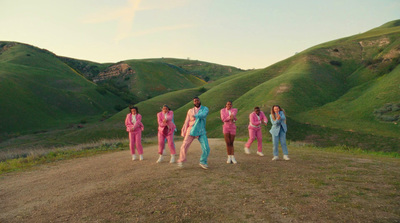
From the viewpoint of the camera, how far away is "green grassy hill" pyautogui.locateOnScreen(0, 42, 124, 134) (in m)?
48.2

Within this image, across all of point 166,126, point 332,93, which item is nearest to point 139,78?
point 332,93

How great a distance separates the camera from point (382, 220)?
5.06 metres

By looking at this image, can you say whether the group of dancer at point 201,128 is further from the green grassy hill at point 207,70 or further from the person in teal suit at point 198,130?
the green grassy hill at point 207,70

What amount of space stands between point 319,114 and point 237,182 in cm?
3713

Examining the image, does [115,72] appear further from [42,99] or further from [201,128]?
[201,128]

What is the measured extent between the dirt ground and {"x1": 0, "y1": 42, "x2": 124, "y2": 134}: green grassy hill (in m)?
44.0

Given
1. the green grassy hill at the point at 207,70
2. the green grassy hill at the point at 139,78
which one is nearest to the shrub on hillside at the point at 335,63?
the green grassy hill at the point at 139,78

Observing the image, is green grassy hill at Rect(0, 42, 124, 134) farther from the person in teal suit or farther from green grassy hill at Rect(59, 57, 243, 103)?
the person in teal suit

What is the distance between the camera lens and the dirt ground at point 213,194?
5.66 metres

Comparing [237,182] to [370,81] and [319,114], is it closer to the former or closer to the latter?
[319,114]

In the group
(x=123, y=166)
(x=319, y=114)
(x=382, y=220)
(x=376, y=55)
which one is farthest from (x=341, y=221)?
(x=376, y=55)

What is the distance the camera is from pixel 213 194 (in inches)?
277

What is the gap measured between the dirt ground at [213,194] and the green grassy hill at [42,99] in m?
44.0

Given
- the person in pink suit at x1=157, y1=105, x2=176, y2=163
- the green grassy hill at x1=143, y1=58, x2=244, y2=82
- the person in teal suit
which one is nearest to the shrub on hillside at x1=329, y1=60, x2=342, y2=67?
the person in pink suit at x1=157, y1=105, x2=176, y2=163
